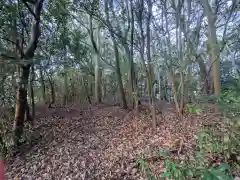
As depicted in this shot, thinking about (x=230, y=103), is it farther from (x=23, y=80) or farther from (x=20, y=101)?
(x=20, y=101)

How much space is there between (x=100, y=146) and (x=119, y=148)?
2.14 ft

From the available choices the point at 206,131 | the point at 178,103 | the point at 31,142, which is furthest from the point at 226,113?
the point at 31,142

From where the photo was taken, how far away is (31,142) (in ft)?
23.7

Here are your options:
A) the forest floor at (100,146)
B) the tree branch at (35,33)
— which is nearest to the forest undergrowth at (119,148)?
the forest floor at (100,146)

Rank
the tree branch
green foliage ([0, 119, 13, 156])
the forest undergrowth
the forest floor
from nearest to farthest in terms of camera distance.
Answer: the forest undergrowth, the forest floor, green foliage ([0, 119, 13, 156]), the tree branch

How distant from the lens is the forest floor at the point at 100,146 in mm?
5062

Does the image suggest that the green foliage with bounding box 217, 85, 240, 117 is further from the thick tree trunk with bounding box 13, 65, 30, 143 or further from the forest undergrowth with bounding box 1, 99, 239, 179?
the thick tree trunk with bounding box 13, 65, 30, 143

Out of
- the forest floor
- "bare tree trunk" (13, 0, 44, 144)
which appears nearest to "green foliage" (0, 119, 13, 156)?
"bare tree trunk" (13, 0, 44, 144)

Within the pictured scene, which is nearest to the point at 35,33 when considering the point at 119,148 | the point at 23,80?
the point at 23,80

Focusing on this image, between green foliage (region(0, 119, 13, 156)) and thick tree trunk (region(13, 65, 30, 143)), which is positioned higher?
thick tree trunk (region(13, 65, 30, 143))

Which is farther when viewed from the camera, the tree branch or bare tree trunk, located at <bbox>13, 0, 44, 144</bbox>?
the tree branch

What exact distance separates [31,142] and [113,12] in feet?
20.4

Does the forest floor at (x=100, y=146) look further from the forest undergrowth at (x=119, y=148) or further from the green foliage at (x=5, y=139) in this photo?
the green foliage at (x=5, y=139)

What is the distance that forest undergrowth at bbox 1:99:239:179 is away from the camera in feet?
13.0
